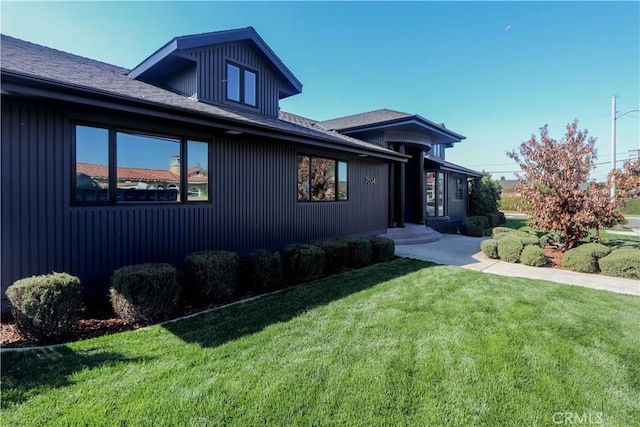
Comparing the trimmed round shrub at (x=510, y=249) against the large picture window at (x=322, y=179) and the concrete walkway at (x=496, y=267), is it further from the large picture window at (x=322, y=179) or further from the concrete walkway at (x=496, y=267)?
the large picture window at (x=322, y=179)

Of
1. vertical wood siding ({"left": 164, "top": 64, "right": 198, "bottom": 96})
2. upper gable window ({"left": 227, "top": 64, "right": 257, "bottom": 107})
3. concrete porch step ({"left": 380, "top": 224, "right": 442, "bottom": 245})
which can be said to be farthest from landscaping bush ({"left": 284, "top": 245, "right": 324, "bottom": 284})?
concrete porch step ({"left": 380, "top": 224, "right": 442, "bottom": 245})

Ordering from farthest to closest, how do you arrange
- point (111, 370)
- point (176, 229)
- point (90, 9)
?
point (90, 9) → point (176, 229) → point (111, 370)

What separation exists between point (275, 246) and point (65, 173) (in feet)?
15.1

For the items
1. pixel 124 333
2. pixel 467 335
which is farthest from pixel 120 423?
pixel 467 335

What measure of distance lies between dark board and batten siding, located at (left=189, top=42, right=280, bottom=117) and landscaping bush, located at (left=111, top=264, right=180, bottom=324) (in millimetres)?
5022

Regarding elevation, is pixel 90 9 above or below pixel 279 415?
above

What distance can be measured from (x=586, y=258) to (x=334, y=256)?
6.34 metres

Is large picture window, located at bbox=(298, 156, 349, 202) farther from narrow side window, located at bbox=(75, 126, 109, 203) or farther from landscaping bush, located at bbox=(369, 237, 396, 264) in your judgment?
narrow side window, located at bbox=(75, 126, 109, 203)

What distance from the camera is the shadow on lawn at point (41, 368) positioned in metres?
2.54

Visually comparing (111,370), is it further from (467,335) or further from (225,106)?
(225,106)

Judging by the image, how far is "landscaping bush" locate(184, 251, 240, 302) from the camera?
4883 millimetres

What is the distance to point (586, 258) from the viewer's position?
753 centimetres

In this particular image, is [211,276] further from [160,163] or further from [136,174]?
[160,163]

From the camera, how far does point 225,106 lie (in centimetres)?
791
